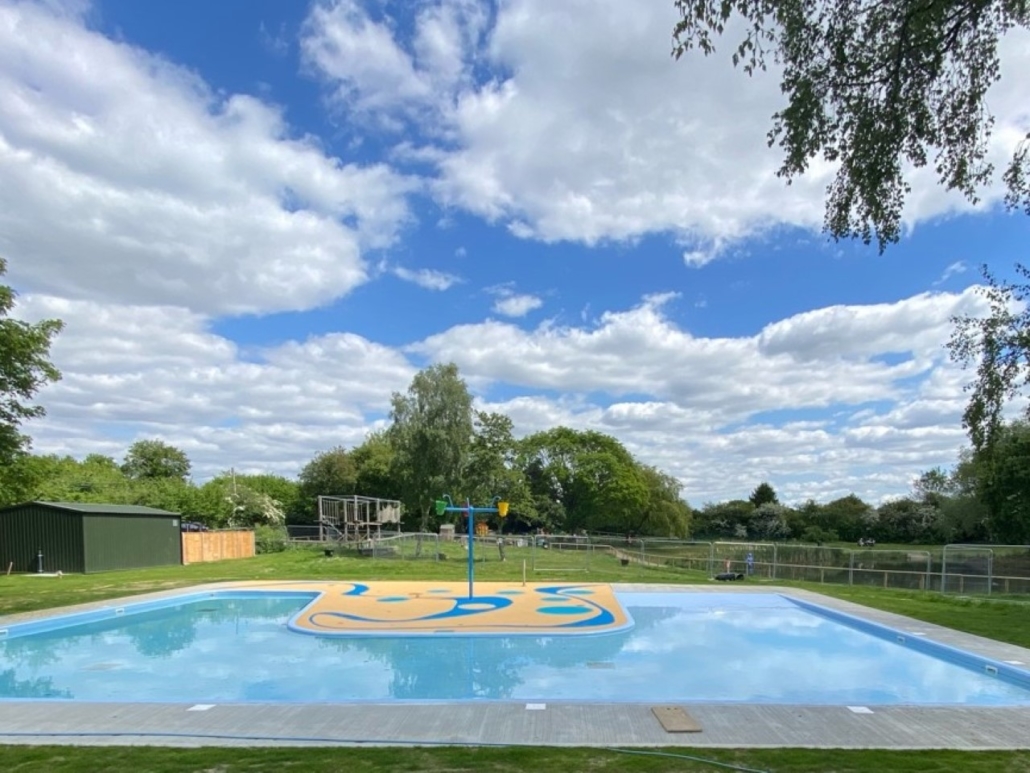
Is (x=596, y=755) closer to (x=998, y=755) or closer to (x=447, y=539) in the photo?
(x=998, y=755)

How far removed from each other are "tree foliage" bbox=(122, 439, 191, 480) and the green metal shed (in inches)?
1765

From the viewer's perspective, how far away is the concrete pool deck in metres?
5.61

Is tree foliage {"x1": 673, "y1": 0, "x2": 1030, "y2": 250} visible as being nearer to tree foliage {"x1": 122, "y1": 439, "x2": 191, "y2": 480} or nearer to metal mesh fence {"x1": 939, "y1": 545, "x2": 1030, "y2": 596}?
metal mesh fence {"x1": 939, "y1": 545, "x2": 1030, "y2": 596}

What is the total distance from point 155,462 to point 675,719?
7287 centimetres

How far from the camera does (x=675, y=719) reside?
6.14 meters

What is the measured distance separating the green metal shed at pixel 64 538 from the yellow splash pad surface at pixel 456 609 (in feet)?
29.5

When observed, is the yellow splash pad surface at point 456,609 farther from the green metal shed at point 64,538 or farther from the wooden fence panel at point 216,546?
the wooden fence panel at point 216,546

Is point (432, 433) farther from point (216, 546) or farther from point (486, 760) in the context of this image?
point (486, 760)

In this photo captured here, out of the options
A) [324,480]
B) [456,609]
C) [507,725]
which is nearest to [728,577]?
[456,609]

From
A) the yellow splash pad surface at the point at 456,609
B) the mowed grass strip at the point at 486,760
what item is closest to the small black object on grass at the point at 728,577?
the yellow splash pad surface at the point at 456,609

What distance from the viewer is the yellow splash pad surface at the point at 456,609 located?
13.2 m

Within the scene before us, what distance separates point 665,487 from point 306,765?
216 ft

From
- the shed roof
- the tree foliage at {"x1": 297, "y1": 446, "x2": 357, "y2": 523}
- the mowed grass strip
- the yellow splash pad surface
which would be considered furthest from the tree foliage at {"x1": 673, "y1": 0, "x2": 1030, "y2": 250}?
the tree foliage at {"x1": 297, "y1": 446, "x2": 357, "y2": 523}

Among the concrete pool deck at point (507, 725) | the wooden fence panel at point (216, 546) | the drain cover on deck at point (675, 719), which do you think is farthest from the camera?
the wooden fence panel at point (216, 546)
